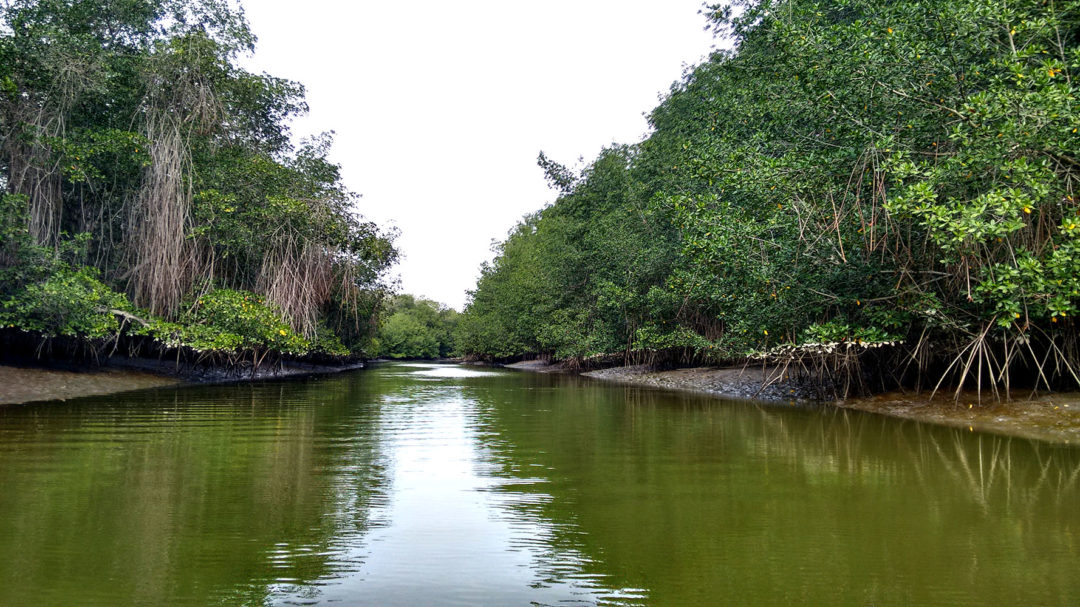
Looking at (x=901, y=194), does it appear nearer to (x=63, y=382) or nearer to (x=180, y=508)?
(x=180, y=508)

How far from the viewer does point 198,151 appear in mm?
20078

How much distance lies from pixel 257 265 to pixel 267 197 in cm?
258

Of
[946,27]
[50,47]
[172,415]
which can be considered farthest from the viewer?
[50,47]

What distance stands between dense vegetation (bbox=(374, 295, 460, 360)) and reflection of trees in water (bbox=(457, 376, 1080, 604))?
70.5 meters

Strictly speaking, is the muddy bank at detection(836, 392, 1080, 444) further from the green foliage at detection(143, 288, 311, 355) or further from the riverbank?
the green foliage at detection(143, 288, 311, 355)

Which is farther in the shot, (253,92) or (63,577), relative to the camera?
(253,92)

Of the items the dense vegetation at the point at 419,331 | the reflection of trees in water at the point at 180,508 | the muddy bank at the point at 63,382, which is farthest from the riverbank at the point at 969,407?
the dense vegetation at the point at 419,331

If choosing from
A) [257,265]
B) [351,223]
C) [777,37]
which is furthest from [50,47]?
[777,37]

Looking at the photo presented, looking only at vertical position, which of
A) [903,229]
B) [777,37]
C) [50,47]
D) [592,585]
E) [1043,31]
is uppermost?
[50,47]

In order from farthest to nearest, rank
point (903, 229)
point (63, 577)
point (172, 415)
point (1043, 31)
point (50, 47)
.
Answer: point (50, 47), point (903, 229), point (172, 415), point (1043, 31), point (63, 577)

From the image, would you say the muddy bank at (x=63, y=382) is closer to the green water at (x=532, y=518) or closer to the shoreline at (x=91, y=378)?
the shoreline at (x=91, y=378)

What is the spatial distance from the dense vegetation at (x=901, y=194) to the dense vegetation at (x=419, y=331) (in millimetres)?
64880

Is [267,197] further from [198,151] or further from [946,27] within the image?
[946,27]

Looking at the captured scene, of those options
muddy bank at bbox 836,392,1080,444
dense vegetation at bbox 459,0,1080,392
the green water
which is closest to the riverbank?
muddy bank at bbox 836,392,1080,444
